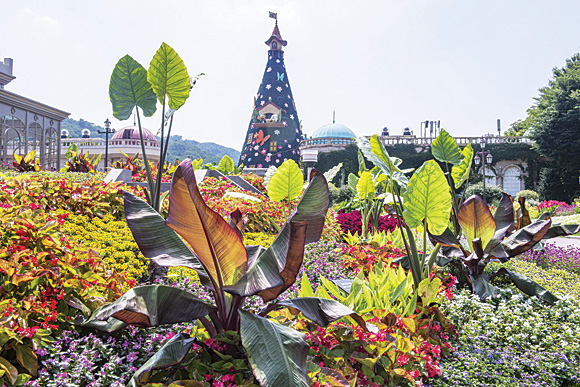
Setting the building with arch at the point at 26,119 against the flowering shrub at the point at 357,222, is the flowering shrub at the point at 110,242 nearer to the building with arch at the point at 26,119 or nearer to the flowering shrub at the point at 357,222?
the flowering shrub at the point at 357,222

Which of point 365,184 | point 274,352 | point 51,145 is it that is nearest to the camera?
point 274,352

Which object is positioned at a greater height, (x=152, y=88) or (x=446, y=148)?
(x=152, y=88)

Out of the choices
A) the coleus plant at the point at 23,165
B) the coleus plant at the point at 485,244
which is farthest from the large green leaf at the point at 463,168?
the coleus plant at the point at 23,165

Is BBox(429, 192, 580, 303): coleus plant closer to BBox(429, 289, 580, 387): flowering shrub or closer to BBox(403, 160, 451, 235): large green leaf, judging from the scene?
BBox(429, 289, 580, 387): flowering shrub

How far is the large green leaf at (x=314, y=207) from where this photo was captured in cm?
235

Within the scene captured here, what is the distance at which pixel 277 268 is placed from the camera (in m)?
1.98

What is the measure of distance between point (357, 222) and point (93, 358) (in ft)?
22.2

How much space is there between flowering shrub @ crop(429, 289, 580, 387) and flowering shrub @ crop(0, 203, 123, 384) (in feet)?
7.65

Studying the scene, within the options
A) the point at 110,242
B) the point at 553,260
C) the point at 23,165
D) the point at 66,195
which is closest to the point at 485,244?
the point at 553,260

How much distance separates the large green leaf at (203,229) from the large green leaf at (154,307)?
0.19 meters

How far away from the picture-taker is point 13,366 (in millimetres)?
1777

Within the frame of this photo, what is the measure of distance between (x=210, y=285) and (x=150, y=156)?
33131mm

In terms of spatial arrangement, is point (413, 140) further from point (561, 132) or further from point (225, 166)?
point (225, 166)

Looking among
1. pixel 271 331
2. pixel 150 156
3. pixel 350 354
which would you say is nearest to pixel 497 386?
pixel 350 354
